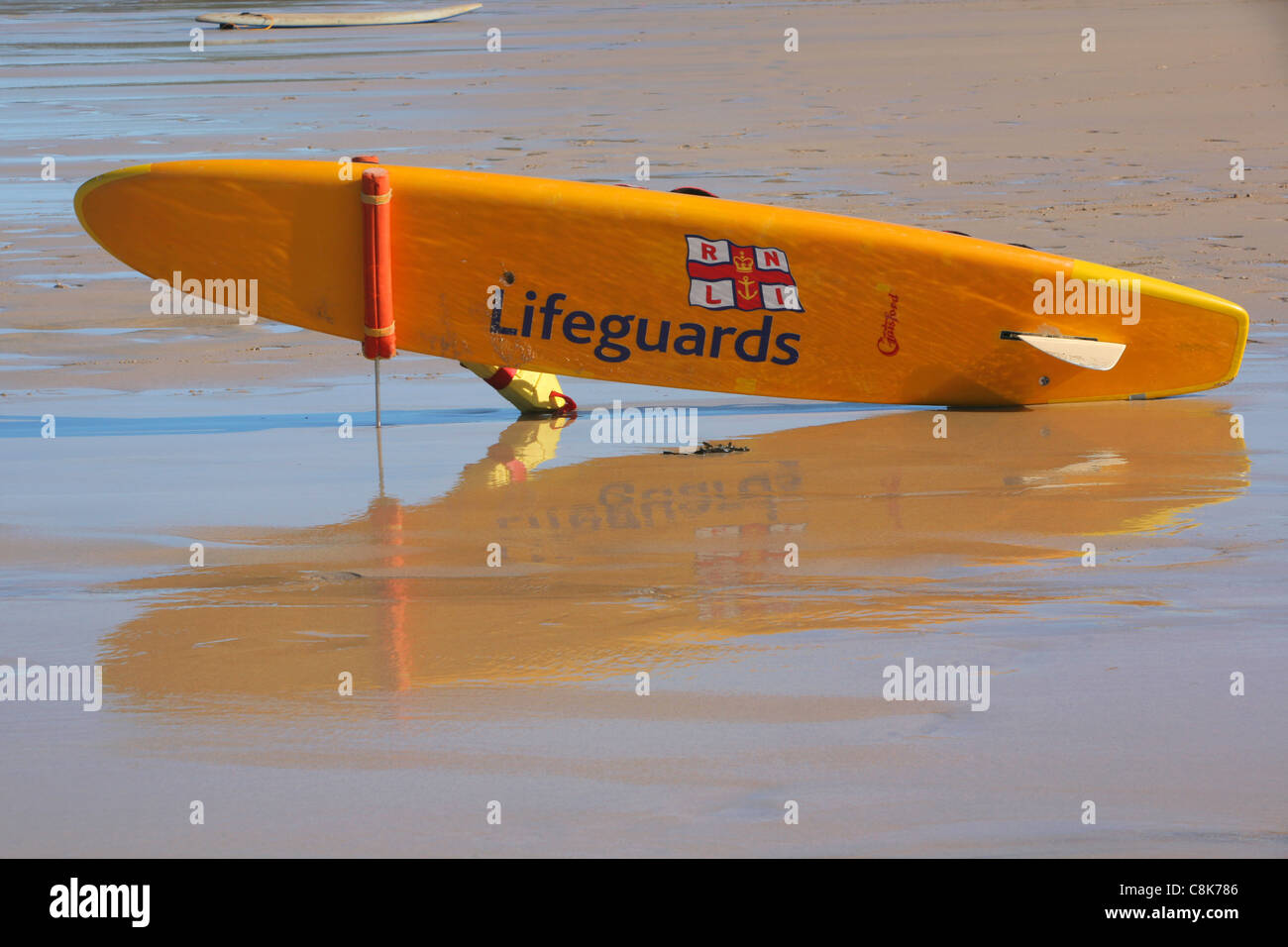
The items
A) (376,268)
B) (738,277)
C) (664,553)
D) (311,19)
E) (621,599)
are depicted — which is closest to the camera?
(621,599)

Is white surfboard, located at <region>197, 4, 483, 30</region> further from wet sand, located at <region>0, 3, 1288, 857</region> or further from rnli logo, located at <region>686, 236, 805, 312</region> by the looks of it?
rnli logo, located at <region>686, 236, 805, 312</region>

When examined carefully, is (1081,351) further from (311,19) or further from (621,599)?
(311,19)

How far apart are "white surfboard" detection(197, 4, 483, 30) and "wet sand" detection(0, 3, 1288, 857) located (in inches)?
560

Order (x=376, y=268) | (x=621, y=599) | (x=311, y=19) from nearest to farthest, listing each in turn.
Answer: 1. (x=621, y=599)
2. (x=376, y=268)
3. (x=311, y=19)

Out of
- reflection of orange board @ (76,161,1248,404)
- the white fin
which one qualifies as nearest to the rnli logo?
reflection of orange board @ (76,161,1248,404)

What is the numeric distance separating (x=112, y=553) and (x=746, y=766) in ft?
6.34

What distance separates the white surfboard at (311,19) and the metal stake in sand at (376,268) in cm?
1760

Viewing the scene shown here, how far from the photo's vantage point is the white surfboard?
2178 cm

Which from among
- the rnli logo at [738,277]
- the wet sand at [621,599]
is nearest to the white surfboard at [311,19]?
the wet sand at [621,599]

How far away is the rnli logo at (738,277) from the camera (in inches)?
208

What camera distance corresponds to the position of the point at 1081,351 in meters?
5.26

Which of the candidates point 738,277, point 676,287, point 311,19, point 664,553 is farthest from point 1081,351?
point 311,19

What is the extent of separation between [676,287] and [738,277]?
0.69ft

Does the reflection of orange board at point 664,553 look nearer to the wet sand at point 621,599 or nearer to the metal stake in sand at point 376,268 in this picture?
the wet sand at point 621,599
